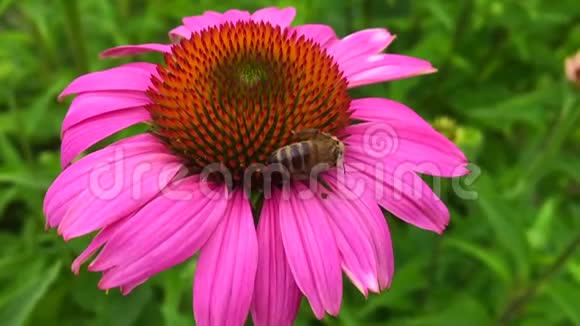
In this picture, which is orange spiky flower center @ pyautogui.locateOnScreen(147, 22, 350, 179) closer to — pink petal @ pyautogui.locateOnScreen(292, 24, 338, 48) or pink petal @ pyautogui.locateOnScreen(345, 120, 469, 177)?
pink petal @ pyautogui.locateOnScreen(345, 120, 469, 177)

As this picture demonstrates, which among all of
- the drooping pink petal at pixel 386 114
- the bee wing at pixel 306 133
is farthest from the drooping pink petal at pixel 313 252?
the drooping pink petal at pixel 386 114

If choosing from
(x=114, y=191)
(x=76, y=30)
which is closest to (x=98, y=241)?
(x=114, y=191)

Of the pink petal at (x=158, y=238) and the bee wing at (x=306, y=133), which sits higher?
the bee wing at (x=306, y=133)

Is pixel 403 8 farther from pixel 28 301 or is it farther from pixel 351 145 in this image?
pixel 28 301

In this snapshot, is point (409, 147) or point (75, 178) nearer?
point (75, 178)

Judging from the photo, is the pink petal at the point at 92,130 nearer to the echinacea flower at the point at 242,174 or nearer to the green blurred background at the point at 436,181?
the echinacea flower at the point at 242,174

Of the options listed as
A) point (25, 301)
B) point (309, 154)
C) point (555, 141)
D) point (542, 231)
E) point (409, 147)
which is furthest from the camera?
point (555, 141)

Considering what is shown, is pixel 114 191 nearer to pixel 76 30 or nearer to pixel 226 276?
pixel 226 276
